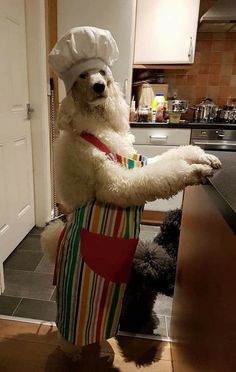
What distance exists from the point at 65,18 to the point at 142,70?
33.6 inches

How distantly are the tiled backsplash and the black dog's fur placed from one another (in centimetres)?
197

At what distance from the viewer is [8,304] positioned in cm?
144

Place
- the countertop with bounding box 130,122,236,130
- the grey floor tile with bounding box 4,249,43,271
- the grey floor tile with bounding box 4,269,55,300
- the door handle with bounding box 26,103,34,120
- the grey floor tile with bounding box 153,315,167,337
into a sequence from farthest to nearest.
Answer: the countertop with bounding box 130,122,236,130 < the door handle with bounding box 26,103,34,120 < the grey floor tile with bounding box 4,249,43,271 < the grey floor tile with bounding box 4,269,55,300 < the grey floor tile with bounding box 153,315,167,337

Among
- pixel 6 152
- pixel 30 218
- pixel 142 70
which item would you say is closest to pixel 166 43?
pixel 142 70

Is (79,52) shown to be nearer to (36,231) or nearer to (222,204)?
(222,204)

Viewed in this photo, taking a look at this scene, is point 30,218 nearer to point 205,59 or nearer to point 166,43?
point 166,43

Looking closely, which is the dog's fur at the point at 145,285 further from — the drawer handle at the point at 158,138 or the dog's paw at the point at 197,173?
the drawer handle at the point at 158,138

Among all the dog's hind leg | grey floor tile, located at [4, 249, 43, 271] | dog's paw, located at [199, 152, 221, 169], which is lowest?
grey floor tile, located at [4, 249, 43, 271]

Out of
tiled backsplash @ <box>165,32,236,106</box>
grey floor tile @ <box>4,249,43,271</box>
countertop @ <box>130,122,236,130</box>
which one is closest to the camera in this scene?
grey floor tile @ <box>4,249,43,271</box>

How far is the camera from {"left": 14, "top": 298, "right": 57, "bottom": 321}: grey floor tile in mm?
1372

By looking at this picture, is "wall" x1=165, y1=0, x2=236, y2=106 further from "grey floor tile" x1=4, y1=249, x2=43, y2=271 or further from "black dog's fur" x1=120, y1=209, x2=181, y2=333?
"grey floor tile" x1=4, y1=249, x2=43, y2=271

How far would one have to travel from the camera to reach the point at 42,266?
1784 millimetres

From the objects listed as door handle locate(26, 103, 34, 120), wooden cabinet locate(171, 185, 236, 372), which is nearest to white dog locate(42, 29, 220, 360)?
wooden cabinet locate(171, 185, 236, 372)

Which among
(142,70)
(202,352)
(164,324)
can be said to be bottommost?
(164,324)
